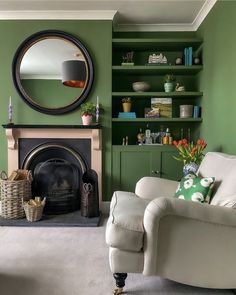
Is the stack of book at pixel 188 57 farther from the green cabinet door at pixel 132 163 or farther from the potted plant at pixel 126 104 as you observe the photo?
the green cabinet door at pixel 132 163

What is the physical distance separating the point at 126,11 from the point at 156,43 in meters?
0.54

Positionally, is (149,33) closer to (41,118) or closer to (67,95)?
(67,95)

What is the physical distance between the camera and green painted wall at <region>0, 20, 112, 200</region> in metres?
3.65

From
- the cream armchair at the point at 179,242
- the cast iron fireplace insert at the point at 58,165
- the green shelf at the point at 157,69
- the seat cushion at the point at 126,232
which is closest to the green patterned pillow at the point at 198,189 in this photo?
the cream armchair at the point at 179,242

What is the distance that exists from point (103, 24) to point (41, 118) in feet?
4.68

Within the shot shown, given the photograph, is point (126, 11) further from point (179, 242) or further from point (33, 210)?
point (179, 242)

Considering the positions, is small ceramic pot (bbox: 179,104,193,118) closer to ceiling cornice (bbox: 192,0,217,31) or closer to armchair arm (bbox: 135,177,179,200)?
ceiling cornice (bbox: 192,0,217,31)

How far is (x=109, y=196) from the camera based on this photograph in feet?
12.4

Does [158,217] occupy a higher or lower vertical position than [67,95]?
lower

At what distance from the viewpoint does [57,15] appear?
142 inches

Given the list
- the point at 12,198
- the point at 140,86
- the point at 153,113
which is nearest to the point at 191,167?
the point at 153,113

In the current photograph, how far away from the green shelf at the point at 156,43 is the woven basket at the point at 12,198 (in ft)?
6.95

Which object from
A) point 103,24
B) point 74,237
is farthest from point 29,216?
point 103,24

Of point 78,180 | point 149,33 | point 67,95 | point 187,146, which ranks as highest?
point 149,33
